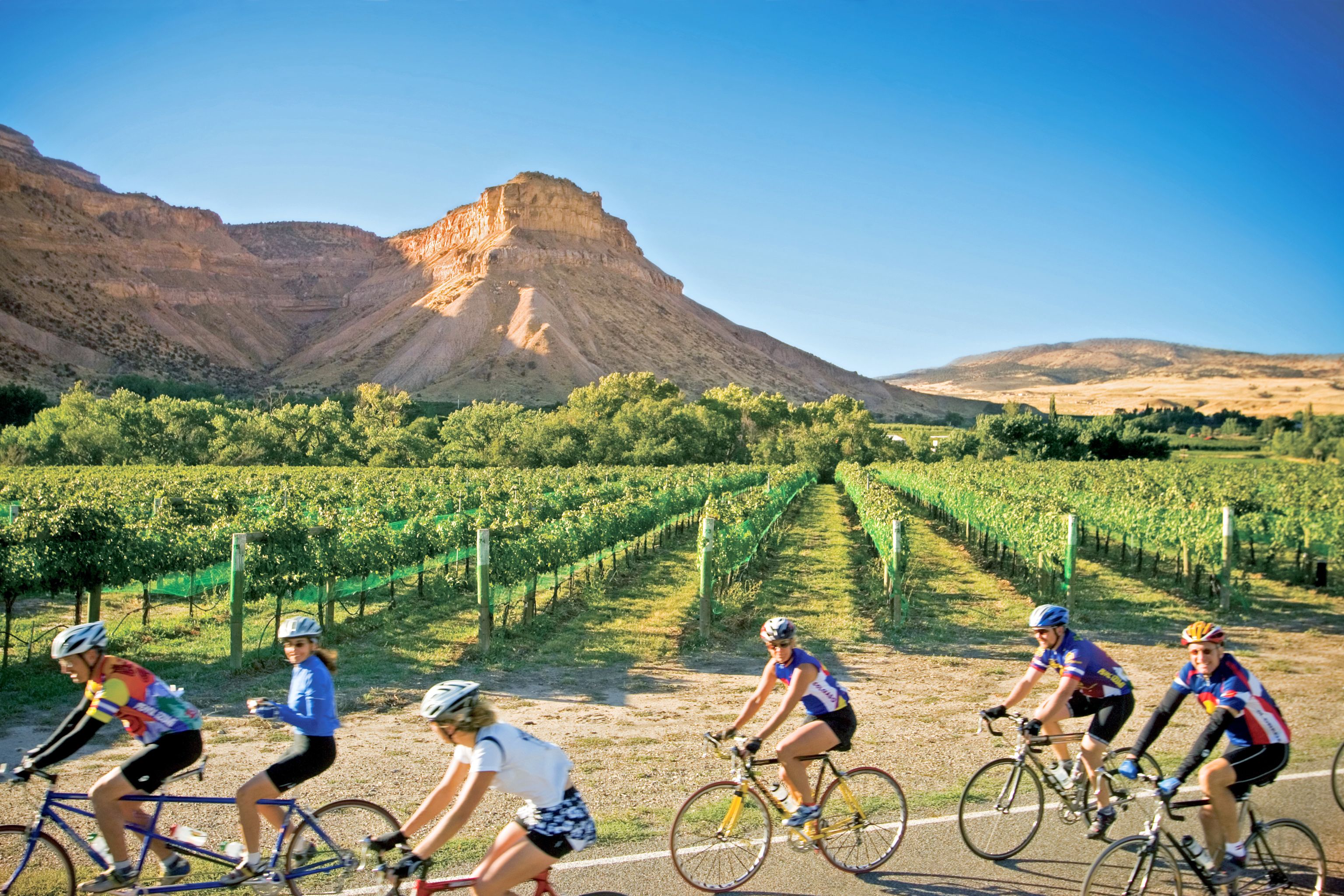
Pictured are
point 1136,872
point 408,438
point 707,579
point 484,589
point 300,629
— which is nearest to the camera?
point 1136,872

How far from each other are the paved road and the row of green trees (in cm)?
4615

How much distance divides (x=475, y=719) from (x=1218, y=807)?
386 centimetres

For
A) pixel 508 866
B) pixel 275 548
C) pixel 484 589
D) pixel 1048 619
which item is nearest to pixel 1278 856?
pixel 1048 619

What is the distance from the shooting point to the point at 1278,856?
485cm

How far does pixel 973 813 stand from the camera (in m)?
5.72

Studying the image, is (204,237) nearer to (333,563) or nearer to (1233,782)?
(333,563)

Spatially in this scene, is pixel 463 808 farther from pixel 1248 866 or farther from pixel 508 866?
pixel 1248 866

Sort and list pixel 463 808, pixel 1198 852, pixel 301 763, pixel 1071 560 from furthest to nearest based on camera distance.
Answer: pixel 1071 560 < pixel 301 763 < pixel 1198 852 < pixel 463 808

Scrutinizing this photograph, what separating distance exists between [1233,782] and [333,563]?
11630mm

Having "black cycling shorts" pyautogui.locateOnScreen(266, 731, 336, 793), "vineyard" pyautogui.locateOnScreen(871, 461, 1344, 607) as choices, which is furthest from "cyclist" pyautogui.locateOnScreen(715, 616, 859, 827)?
"vineyard" pyautogui.locateOnScreen(871, 461, 1344, 607)

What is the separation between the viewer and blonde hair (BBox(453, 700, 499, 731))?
12.8ft

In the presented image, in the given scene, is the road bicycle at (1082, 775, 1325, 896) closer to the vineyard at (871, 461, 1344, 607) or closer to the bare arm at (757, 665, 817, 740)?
the bare arm at (757, 665, 817, 740)

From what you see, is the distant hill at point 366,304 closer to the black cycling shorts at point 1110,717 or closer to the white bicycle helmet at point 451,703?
the black cycling shorts at point 1110,717

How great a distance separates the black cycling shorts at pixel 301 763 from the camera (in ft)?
15.7
